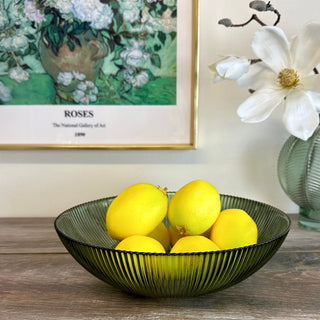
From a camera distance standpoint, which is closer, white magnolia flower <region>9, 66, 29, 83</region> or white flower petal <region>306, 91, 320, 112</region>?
white flower petal <region>306, 91, 320, 112</region>

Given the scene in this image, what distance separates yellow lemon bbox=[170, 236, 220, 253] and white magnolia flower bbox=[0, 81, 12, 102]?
578 millimetres

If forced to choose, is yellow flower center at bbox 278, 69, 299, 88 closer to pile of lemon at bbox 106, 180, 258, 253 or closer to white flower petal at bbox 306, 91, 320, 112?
white flower petal at bbox 306, 91, 320, 112

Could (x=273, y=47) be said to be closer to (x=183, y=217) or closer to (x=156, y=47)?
(x=156, y=47)

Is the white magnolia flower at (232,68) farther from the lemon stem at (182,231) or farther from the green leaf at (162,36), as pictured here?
the lemon stem at (182,231)

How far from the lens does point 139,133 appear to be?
3.12 feet

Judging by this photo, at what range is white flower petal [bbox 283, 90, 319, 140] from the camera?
72 centimetres

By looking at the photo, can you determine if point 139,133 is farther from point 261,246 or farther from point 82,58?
point 261,246

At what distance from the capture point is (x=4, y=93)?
3.10 ft

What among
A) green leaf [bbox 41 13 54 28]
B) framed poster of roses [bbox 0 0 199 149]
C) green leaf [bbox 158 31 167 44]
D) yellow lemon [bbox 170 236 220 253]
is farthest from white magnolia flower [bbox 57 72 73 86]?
yellow lemon [bbox 170 236 220 253]

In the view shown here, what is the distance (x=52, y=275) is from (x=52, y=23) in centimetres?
53

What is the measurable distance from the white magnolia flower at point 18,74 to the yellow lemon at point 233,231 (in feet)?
1.83

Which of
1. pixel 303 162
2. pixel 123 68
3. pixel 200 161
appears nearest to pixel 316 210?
pixel 303 162

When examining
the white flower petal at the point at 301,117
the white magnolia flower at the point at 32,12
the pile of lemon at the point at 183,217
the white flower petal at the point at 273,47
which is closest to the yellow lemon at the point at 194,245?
the pile of lemon at the point at 183,217

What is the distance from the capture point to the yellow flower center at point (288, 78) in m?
0.78
